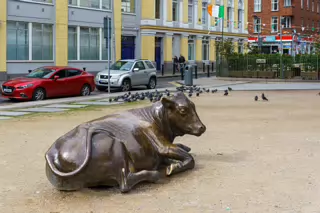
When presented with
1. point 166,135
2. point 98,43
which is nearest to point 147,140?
point 166,135

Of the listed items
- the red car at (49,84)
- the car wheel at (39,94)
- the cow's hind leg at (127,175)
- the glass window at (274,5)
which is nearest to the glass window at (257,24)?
the glass window at (274,5)

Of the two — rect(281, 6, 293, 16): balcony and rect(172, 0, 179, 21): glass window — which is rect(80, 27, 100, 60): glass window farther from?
rect(281, 6, 293, 16): balcony

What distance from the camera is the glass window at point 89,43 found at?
122 feet

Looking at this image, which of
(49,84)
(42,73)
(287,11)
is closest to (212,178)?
(49,84)

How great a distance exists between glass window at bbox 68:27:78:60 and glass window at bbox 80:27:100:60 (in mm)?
627

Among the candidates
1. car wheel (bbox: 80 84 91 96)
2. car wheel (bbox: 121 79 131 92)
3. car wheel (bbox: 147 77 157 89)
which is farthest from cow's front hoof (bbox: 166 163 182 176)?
car wheel (bbox: 147 77 157 89)

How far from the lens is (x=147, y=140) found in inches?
249

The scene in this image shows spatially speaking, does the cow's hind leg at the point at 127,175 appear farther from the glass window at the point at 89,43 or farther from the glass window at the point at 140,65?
the glass window at the point at 89,43

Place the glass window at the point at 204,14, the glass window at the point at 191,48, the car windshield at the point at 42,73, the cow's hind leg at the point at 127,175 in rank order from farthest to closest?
the glass window at the point at 204,14 → the glass window at the point at 191,48 → the car windshield at the point at 42,73 → the cow's hind leg at the point at 127,175

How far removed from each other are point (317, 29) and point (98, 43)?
48.6 meters

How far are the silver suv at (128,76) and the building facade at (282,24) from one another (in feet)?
152

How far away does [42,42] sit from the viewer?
3384cm

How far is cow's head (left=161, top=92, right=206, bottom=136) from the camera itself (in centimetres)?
652

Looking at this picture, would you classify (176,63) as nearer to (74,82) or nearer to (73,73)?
(73,73)
